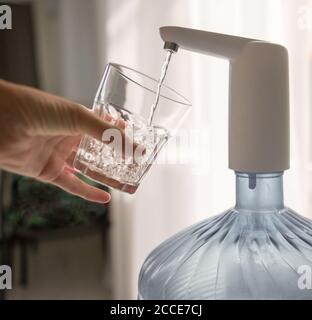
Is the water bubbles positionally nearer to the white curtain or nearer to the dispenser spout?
the dispenser spout

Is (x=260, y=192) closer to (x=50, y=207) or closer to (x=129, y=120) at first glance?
(x=129, y=120)

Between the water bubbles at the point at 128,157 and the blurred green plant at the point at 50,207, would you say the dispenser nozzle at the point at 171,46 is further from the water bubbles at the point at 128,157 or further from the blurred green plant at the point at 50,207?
the blurred green plant at the point at 50,207

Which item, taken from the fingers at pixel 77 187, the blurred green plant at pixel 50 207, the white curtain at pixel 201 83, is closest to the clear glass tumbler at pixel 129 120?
the fingers at pixel 77 187

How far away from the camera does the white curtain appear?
3.45ft

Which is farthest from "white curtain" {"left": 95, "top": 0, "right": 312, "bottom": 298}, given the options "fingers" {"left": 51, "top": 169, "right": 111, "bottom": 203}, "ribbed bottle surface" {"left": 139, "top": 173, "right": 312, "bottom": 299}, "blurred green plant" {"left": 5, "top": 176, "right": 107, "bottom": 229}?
"ribbed bottle surface" {"left": 139, "top": 173, "right": 312, "bottom": 299}

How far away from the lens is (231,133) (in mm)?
451

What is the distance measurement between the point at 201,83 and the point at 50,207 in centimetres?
53

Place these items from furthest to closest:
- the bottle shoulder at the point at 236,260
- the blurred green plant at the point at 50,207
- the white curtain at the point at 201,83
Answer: the blurred green plant at the point at 50,207 → the white curtain at the point at 201,83 → the bottle shoulder at the point at 236,260

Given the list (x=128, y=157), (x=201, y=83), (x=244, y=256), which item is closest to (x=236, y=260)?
(x=244, y=256)

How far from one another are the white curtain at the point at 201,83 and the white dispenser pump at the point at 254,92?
25.4 inches

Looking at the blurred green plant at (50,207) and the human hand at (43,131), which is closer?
the human hand at (43,131)

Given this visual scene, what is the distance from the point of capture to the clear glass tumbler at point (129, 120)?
0.46 m
